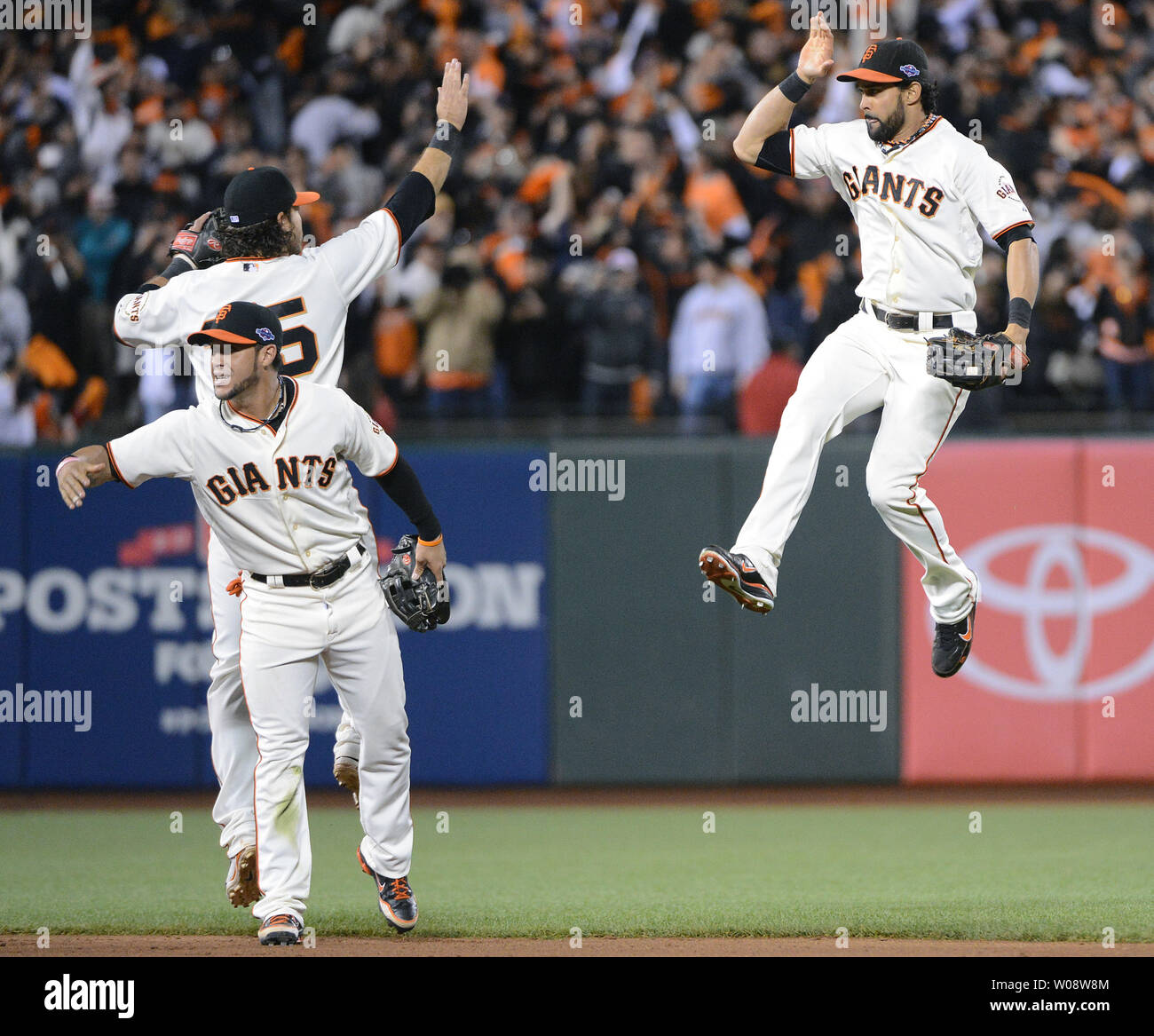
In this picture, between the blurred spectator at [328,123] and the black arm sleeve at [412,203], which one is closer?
the black arm sleeve at [412,203]

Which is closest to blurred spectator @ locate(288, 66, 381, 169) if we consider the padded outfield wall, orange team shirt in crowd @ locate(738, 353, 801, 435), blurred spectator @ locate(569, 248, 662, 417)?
blurred spectator @ locate(569, 248, 662, 417)

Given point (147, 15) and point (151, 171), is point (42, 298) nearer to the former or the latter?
point (151, 171)

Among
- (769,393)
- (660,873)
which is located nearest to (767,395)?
(769,393)

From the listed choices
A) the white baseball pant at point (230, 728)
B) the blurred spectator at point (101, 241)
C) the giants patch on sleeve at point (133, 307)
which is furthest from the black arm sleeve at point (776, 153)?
the blurred spectator at point (101, 241)

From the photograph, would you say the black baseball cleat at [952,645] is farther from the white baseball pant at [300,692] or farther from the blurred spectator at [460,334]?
the blurred spectator at [460,334]

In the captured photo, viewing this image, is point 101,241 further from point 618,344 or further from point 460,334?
point 618,344

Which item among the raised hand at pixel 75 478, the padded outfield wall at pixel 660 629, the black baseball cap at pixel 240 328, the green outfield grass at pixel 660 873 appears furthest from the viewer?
the padded outfield wall at pixel 660 629

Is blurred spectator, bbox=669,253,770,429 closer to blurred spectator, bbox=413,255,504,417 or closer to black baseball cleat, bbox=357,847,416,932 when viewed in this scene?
blurred spectator, bbox=413,255,504,417
